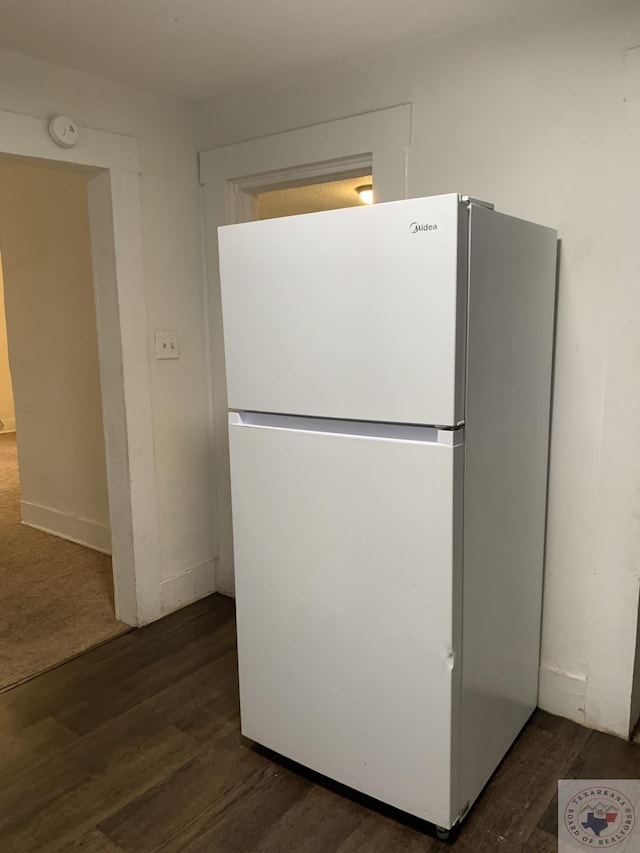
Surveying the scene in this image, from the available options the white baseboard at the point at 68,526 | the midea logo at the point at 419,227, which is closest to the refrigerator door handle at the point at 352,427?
the midea logo at the point at 419,227

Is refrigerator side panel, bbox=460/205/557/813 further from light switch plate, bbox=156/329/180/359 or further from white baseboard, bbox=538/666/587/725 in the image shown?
light switch plate, bbox=156/329/180/359

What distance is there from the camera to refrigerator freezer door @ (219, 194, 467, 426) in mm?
1423

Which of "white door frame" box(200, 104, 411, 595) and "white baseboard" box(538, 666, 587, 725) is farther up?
"white door frame" box(200, 104, 411, 595)

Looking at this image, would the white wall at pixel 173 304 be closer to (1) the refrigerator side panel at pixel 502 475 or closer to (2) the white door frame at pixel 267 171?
(2) the white door frame at pixel 267 171

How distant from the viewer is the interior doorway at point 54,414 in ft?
10.1

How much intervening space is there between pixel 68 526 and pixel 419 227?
3050mm

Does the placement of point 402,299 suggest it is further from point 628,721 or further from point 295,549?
point 628,721

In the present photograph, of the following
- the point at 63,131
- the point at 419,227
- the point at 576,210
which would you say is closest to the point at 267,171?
the point at 63,131

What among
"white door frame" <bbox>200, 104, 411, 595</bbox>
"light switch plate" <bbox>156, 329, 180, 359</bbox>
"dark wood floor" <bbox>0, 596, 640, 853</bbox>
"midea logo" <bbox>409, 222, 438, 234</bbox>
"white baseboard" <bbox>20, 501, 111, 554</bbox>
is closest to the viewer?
"midea logo" <bbox>409, 222, 438, 234</bbox>

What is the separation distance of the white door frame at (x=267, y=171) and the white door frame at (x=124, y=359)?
337 mm

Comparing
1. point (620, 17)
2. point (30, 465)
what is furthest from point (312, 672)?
point (30, 465)

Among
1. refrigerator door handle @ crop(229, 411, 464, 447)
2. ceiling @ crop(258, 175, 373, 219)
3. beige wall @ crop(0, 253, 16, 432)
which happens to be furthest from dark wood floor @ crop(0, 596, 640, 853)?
beige wall @ crop(0, 253, 16, 432)

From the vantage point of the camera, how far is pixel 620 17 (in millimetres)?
1751
